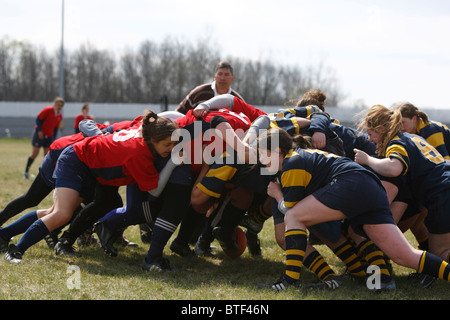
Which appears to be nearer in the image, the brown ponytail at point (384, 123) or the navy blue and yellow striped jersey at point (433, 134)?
the brown ponytail at point (384, 123)

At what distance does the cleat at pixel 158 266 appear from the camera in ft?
13.1

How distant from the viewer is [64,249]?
14.6 ft

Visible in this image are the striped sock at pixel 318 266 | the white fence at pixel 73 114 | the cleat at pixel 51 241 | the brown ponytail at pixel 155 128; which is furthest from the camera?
the white fence at pixel 73 114

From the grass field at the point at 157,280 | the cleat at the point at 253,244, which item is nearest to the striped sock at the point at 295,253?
the grass field at the point at 157,280

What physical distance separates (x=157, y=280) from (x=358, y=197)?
166 centimetres

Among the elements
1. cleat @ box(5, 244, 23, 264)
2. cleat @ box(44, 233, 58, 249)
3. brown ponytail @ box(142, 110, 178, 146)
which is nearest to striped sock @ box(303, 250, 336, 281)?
brown ponytail @ box(142, 110, 178, 146)

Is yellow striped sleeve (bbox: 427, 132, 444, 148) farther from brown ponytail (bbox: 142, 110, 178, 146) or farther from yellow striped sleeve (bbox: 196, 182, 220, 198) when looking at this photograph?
brown ponytail (bbox: 142, 110, 178, 146)

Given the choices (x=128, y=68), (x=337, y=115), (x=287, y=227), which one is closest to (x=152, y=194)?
(x=287, y=227)

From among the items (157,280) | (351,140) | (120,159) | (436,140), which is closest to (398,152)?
(351,140)

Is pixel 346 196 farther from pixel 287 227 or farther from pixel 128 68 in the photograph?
pixel 128 68

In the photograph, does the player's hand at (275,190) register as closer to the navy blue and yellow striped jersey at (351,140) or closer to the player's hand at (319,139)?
the player's hand at (319,139)

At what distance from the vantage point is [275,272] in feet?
14.1

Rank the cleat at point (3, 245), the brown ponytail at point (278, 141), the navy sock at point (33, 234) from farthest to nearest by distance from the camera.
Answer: the cleat at point (3, 245)
the navy sock at point (33, 234)
the brown ponytail at point (278, 141)

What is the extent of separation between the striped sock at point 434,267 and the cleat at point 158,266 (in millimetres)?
2006
